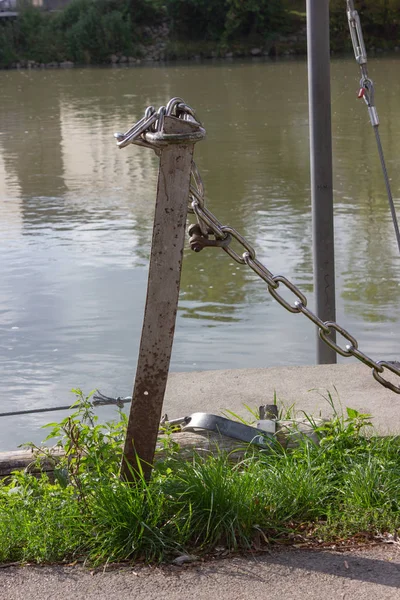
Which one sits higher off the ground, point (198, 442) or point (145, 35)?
point (145, 35)

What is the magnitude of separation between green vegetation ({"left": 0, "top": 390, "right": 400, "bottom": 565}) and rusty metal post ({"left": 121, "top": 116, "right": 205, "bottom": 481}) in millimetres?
137

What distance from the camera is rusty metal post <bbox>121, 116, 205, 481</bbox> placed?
2912 millimetres

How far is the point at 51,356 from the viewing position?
6645 millimetres

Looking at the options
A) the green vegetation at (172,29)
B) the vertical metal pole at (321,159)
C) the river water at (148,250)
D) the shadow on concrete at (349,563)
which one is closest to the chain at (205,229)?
the shadow on concrete at (349,563)

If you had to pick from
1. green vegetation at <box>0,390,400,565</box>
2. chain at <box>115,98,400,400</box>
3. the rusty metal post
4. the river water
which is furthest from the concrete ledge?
the river water

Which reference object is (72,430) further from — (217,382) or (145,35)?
(145,35)

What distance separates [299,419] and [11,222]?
7.95m

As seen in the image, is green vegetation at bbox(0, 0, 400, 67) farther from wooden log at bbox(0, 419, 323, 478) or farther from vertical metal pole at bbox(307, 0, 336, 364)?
wooden log at bbox(0, 419, 323, 478)

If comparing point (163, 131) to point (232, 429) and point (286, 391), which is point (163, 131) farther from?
point (286, 391)

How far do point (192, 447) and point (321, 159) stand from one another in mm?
2196

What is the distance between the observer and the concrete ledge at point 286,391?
4059 millimetres

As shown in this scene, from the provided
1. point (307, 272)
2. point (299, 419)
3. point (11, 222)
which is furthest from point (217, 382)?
point (11, 222)

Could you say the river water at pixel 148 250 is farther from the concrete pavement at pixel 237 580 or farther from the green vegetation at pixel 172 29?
the green vegetation at pixel 172 29

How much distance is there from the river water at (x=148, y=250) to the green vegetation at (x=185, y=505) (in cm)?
207
